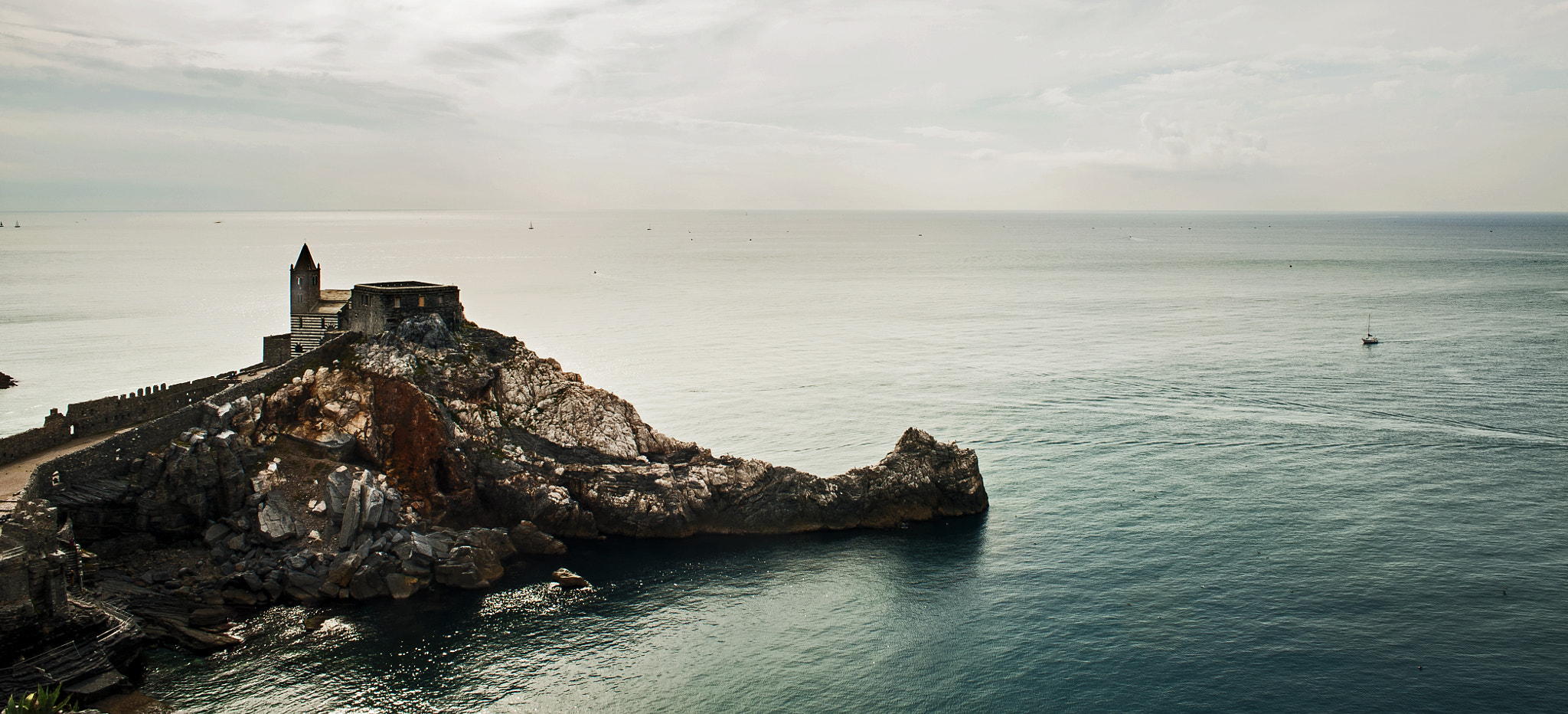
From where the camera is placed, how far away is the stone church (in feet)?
207

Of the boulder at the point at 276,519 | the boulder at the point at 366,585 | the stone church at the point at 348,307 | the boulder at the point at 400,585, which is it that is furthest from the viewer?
the stone church at the point at 348,307

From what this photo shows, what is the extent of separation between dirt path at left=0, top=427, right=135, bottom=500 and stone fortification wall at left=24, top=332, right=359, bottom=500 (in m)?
0.80

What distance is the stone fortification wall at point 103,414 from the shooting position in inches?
1981

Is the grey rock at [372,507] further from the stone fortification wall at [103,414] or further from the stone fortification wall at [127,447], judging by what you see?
the stone fortification wall at [103,414]

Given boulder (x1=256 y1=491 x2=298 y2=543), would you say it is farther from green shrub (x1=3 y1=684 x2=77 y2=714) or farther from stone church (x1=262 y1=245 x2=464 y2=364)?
green shrub (x1=3 y1=684 x2=77 y2=714)

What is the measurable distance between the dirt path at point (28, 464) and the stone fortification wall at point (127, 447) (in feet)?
2.63

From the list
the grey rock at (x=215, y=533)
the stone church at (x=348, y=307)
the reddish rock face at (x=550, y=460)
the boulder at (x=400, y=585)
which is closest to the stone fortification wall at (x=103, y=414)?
the reddish rock face at (x=550, y=460)

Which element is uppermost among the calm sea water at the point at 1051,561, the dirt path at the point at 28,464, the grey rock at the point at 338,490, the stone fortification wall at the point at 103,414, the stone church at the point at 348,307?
the stone church at the point at 348,307

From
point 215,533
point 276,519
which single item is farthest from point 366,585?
point 215,533

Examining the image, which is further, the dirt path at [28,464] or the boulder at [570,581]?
the boulder at [570,581]

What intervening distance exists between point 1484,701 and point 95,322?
154739mm

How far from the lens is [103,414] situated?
5491 centimetres

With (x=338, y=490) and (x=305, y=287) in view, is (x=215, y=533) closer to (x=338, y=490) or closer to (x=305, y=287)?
(x=338, y=490)

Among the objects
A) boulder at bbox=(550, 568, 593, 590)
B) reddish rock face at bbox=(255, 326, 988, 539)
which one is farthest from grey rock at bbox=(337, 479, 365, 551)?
boulder at bbox=(550, 568, 593, 590)
